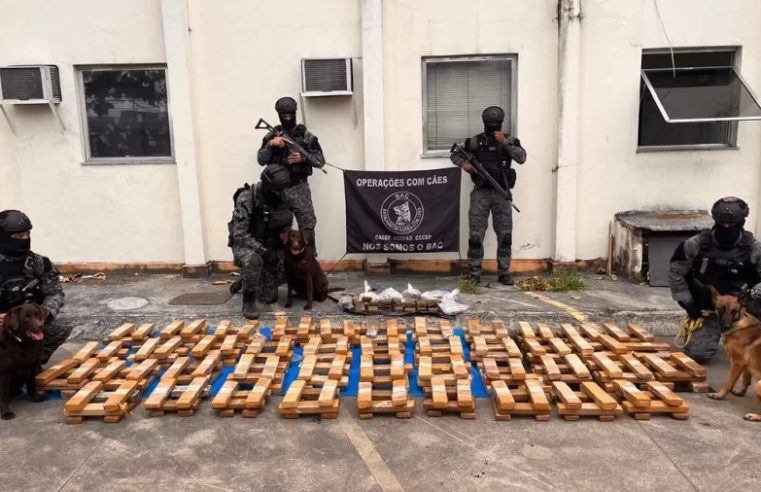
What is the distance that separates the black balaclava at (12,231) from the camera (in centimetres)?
464

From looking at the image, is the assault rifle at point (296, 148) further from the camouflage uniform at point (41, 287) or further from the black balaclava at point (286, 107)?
the camouflage uniform at point (41, 287)

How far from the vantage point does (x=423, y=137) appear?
311 inches

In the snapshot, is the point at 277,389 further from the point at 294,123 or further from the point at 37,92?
the point at 37,92

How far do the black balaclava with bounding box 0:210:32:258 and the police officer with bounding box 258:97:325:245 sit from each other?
290 cm

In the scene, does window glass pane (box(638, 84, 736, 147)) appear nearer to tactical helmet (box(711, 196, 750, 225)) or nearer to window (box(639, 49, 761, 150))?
window (box(639, 49, 761, 150))

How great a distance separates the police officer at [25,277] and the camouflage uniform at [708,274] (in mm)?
5275

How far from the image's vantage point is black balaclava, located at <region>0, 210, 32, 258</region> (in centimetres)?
464

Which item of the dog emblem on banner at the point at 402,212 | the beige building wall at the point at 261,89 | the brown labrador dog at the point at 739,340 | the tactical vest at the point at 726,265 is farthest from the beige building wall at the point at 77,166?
the brown labrador dog at the point at 739,340

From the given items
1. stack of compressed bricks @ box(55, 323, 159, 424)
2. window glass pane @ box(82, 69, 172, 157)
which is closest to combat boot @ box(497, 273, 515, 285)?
stack of compressed bricks @ box(55, 323, 159, 424)

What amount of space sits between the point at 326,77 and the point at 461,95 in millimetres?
1821

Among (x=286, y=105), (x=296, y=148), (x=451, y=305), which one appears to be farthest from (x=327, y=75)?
(x=451, y=305)

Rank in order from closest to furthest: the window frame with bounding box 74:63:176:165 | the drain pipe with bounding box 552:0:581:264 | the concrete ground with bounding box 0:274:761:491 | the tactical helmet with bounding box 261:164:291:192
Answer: the concrete ground with bounding box 0:274:761:491 → the tactical helmet with bounding box 261:164:291:192 → the drain pipe with bounding box 552:0:581:264 → the window frame with bounding box 74:63:176:165

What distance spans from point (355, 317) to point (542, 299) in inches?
86.7

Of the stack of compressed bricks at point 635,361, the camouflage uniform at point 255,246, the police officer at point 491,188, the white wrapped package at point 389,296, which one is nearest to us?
the stack of compressed bricks at point 635,361
